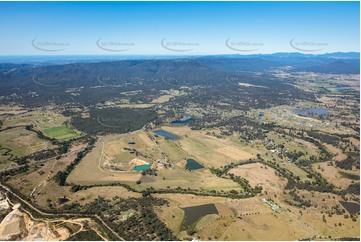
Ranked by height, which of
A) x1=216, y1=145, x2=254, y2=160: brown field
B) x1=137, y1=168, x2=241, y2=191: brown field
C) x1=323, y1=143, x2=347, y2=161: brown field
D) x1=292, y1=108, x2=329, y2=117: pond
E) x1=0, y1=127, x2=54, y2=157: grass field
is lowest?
x1=292, y1=108, x2=329, y2=117: pond

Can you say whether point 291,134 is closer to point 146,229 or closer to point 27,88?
point 146,229

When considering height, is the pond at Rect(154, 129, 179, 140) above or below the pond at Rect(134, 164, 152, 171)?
below

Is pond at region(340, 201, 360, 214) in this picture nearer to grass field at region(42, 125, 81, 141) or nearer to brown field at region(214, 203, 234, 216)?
brown field at region(214, 203, 234, 216)

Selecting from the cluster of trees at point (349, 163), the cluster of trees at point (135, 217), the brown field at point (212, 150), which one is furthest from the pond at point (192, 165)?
the cluster of trees at point (349, 163)

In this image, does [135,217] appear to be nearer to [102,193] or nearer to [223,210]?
[102,193]


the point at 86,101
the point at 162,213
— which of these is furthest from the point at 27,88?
the point at 162,213

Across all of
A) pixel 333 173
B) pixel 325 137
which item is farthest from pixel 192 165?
pixel 325 137

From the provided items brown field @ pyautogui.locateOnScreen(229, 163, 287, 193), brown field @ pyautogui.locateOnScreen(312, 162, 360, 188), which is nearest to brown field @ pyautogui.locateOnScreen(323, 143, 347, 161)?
brown field @ pyautogui.locateOnScreen(312, 162, 360, 188)
